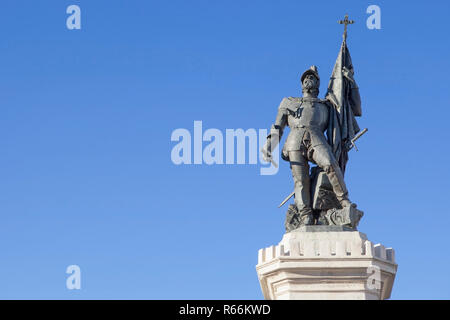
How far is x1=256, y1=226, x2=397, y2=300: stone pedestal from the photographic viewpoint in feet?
63.3

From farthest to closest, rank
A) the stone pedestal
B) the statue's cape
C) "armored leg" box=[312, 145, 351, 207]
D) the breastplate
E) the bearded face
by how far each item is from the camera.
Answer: the bearded face
the statue's cape
the breastplate
"armored leg" box=[312, 145, 351, 207]
the stone pedestal

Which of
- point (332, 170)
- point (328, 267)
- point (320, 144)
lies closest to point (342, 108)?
point (320, 144)

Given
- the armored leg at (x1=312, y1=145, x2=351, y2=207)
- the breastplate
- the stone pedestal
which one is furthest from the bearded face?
the stone pedestal

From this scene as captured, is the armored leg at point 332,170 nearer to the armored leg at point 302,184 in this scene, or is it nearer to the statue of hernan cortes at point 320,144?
the statue of hernan cortes at point 320,144

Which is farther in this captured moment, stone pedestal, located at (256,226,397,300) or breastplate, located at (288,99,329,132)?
breastplate, located at (288,99,329,132)

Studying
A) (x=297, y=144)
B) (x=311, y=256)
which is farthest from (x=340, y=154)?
(x=311, y=256)

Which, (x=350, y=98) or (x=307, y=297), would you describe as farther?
(x=350, y=98)

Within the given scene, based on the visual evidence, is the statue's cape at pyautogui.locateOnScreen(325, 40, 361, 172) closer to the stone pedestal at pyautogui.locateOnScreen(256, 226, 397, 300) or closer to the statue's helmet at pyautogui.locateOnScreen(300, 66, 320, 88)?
the statue's helmet at pyautogui.locateOnScreen(300, 66, 320, 88)

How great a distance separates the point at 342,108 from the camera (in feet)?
70.9
